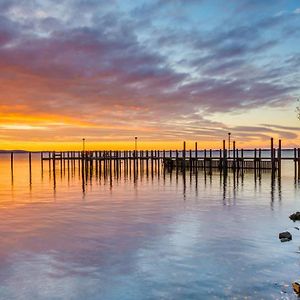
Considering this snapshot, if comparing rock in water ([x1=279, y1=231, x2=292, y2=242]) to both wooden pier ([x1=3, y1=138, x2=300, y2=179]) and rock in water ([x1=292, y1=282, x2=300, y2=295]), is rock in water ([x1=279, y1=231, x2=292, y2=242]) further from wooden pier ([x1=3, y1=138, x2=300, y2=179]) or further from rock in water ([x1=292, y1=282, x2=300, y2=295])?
wooden pier ([x1=3, y1=138, x2=300, y2=179])

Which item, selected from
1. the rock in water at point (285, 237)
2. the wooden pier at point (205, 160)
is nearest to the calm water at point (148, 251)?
the rock in water at point (285, 237)

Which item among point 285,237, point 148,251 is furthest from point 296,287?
point 285,237

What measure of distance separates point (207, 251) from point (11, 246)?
7.26 metres

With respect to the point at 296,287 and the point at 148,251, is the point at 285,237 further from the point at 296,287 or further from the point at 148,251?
the point at 296,287

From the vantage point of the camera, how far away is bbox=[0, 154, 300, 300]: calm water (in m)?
10.8

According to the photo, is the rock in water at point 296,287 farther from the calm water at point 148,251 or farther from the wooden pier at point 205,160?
the wooden pier at point 205,160

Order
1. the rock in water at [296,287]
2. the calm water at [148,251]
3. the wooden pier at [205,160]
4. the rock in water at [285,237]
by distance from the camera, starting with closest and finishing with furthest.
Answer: the rock in water at [296,287] < the calm water at [148,251] < the rock in water at [285,237] < the wooden pier at [205,160]

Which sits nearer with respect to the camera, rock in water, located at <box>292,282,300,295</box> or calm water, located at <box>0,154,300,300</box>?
rock in water, located at <box>292,282,300,295</box>

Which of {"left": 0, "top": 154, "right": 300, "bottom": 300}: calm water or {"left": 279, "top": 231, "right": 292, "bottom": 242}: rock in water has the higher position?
{"left": 279, "top": 231, "right": 292, "bottom": 242}: rock in water

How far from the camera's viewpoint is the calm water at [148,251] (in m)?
10.8

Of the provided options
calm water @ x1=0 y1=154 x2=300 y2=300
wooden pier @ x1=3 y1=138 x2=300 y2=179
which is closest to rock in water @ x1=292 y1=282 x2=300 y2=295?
calm water @ x1=0 y1=154 x2=300 y2=300

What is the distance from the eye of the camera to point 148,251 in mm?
14516

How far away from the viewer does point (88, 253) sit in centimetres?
1432

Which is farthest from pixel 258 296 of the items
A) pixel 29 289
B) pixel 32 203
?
pixel 32 203
